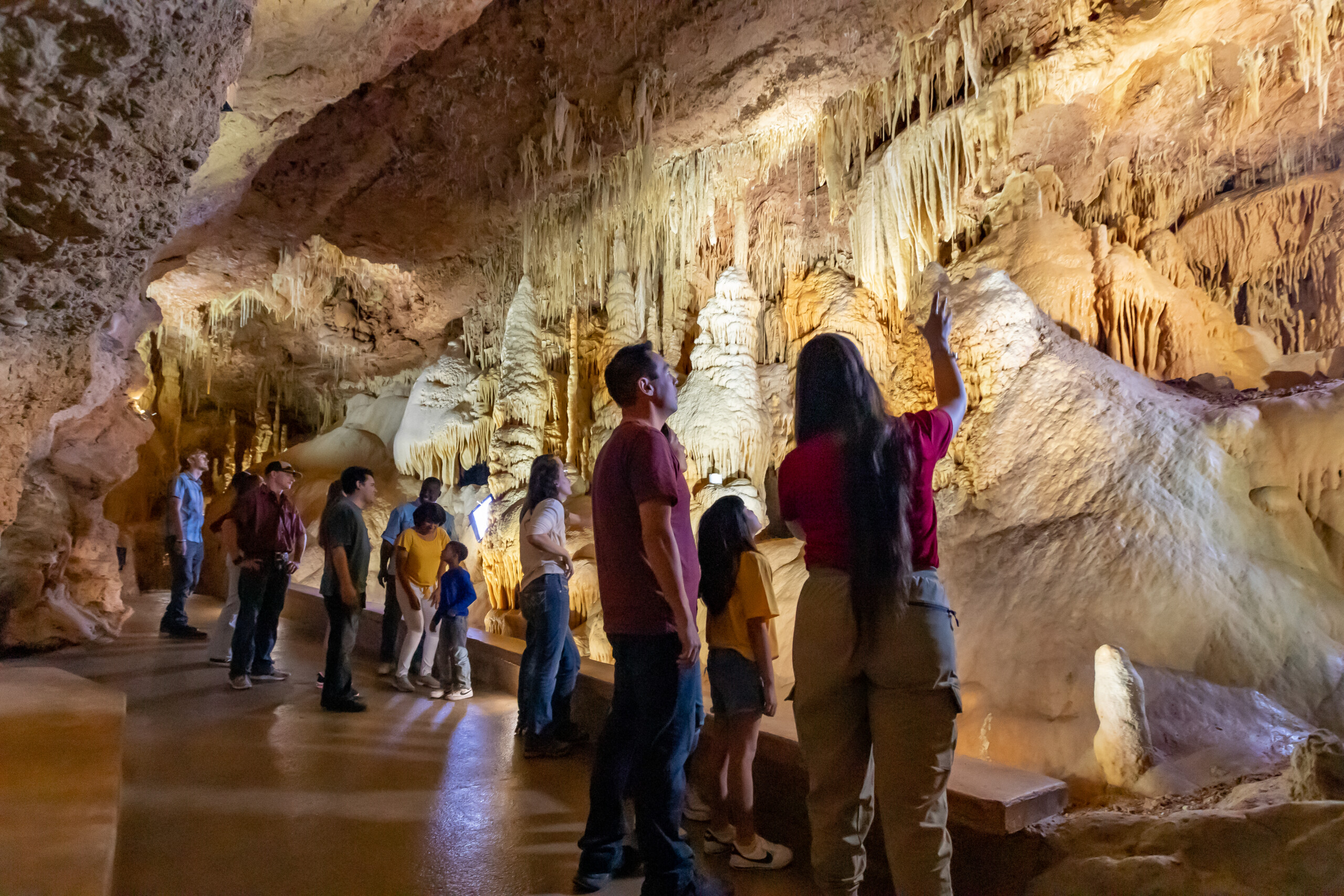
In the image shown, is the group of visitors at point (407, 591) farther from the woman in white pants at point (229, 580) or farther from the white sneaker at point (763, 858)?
the white sneaker at point (763, 858)

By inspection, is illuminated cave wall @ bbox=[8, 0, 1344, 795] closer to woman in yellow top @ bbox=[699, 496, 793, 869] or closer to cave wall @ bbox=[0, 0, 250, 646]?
cave wall @ bbox=[0, 0, 250, 646]

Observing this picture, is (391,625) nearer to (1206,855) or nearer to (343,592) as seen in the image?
(343,592)

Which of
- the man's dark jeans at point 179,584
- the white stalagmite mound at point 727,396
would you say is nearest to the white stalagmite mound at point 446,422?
the white stalagmite mound at point 727,396

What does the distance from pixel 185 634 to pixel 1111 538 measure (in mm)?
7918

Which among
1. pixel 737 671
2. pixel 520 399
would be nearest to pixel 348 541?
pixel 737 671

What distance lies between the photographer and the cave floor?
2.38 meters

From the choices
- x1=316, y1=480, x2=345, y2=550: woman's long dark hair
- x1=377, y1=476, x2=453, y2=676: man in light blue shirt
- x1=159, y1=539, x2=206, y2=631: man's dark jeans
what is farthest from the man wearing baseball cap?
x1=159, y1=539, x2=206, y2=631: man's dark jeans

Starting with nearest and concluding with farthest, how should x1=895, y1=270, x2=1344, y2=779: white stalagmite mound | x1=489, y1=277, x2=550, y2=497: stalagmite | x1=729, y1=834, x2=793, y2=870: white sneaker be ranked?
x1=729, y1=834, x2=793, y2=870: white sneaker, x1=895, y1=270, x2=1344, y2=779: white stalagmite mound, x1=489, y1=277, x2=550, y2=497: stalagmite

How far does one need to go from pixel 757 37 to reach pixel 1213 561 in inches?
204

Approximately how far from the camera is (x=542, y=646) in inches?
140

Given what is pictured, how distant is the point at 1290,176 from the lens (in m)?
9.20

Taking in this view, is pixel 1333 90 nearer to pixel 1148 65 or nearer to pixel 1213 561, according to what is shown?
pixel 1148 65

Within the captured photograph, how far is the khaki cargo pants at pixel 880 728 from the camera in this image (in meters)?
1.72

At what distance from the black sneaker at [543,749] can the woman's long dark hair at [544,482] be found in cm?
99
